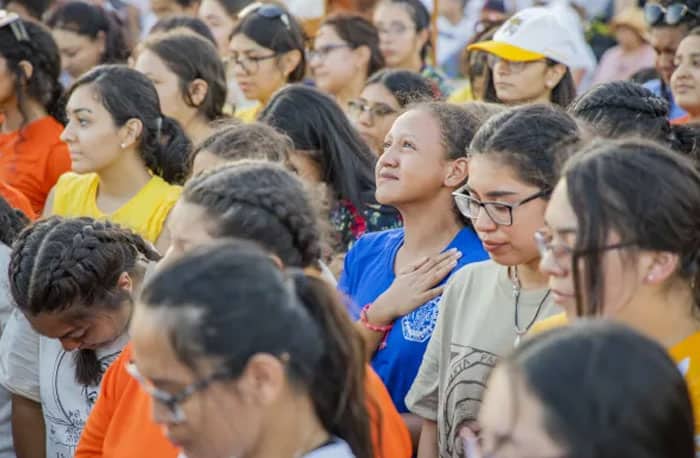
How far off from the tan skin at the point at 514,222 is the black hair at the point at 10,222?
1.76 m

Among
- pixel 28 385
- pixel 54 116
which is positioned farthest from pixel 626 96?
pixel 54 116

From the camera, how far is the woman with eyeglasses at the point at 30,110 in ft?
17.5

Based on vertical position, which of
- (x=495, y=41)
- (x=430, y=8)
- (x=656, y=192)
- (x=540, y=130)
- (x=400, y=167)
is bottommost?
(x=430, y=8)

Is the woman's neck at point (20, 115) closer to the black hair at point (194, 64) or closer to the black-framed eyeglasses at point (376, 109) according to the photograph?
the black hair at point (194, 64)

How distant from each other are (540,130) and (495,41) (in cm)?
276

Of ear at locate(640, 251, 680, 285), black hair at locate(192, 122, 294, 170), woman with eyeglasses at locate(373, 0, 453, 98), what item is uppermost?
ear at locate(640, 251, 680, 285)

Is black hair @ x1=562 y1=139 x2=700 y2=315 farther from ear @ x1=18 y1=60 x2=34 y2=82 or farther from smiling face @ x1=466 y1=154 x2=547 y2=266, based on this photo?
ear @ x1=18 y1=60 x2=34 y2=82

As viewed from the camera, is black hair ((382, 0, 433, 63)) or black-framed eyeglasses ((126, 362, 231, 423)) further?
black hair ((382, 0, 433, 63))

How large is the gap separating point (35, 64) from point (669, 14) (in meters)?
3.00

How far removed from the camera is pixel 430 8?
8.05 m

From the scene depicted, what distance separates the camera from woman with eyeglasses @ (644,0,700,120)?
5277 millimetres

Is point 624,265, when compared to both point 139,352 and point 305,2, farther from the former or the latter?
point 305,2

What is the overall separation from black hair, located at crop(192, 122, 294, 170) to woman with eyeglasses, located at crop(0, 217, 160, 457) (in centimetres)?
53

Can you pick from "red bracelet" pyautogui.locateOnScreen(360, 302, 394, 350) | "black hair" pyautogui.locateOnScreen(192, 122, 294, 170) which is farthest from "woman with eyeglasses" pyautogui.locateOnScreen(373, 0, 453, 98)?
"red bracelet" pyautogui.locateOnScreen(360, 302, 394, 350)
